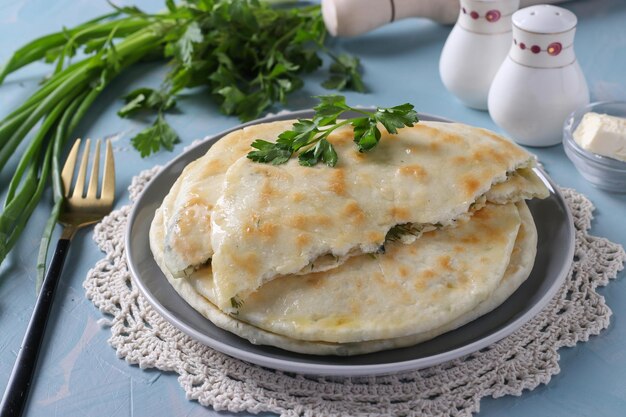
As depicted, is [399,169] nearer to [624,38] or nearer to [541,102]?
[541,102]

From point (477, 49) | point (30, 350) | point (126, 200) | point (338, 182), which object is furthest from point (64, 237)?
point (477, 49)

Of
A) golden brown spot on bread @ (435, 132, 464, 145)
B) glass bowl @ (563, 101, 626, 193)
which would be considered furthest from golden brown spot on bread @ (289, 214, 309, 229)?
glass bowl @ (563, 101, 626, 193)

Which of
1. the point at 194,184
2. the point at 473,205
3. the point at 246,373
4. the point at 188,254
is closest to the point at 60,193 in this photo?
the point at 194,184

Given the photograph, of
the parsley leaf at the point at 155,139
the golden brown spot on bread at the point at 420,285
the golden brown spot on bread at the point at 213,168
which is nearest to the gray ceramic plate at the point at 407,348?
the golden brown spot on bread at the point at 420,285

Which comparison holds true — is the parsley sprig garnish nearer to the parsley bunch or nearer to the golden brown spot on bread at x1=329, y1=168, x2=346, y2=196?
the golden brown spot on bread at x1=329, y1=168, x2=346, y2=196

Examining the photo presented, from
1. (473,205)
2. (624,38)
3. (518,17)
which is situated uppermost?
→ (518,17)
